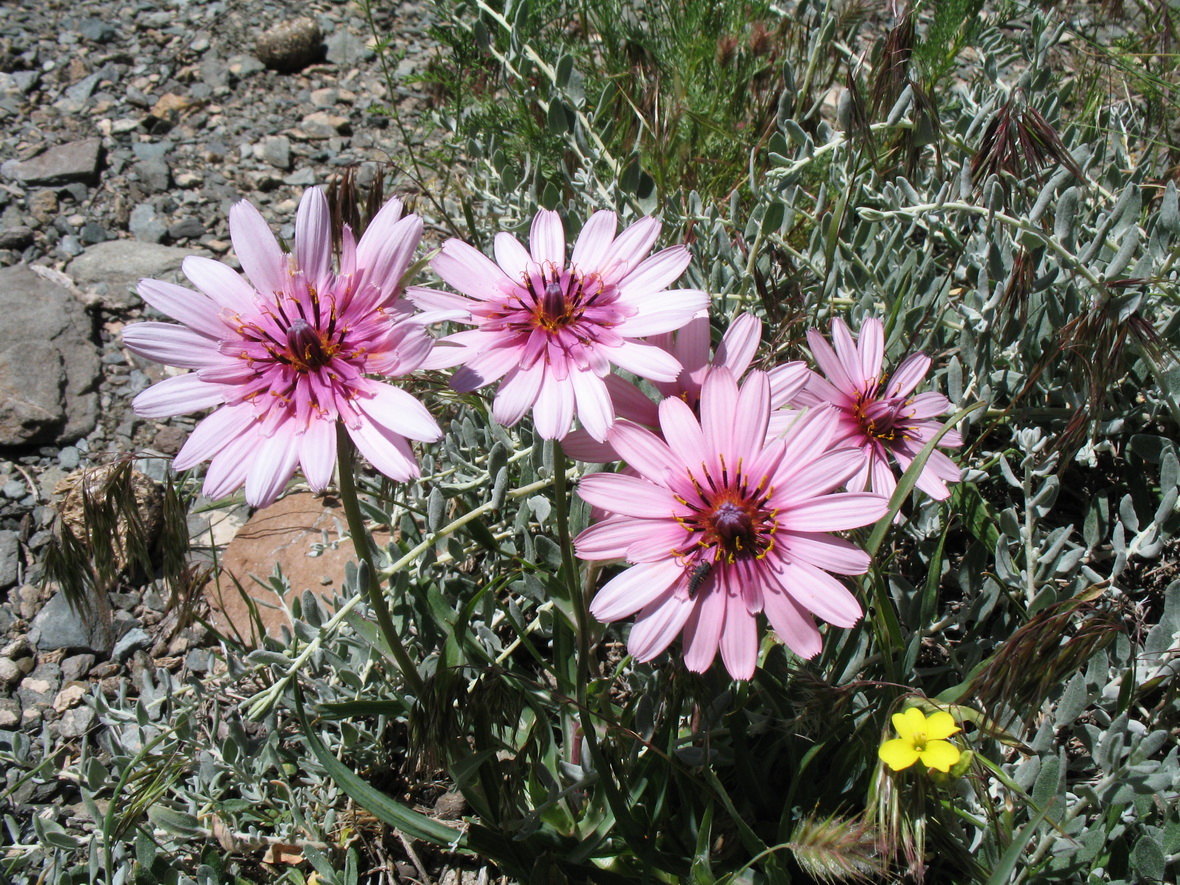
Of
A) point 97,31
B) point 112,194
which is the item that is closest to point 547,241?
point 112,194

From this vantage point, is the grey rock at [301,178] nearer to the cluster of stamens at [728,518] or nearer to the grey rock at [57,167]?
the grey rock at [57,167]

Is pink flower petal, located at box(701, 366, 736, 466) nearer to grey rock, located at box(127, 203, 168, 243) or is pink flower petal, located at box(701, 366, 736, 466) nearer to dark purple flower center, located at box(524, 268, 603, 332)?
dark purple flower center, located at box(524, 268, 603, 332)

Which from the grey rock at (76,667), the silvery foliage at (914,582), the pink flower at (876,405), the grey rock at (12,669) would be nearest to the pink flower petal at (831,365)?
the pink flower at (876,405)

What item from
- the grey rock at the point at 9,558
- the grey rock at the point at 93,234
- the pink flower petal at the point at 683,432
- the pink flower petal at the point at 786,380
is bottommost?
the grey rock at the point at 9,558

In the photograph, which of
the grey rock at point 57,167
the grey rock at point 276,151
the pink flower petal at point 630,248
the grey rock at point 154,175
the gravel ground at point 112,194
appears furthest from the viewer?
the grey rock at point 276,151

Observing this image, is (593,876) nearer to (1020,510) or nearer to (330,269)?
(330,269)

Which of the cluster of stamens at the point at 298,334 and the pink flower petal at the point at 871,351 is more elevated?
the pink flower petal at the point at 871,351

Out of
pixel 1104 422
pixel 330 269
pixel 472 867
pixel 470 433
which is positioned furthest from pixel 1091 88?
pixel 472 867

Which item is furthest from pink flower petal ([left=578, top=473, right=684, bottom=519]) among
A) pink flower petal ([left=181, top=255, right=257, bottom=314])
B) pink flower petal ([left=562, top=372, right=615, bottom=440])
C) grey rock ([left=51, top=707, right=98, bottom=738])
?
grey rock ([left=51, top=707, right=98, bottom=738])
